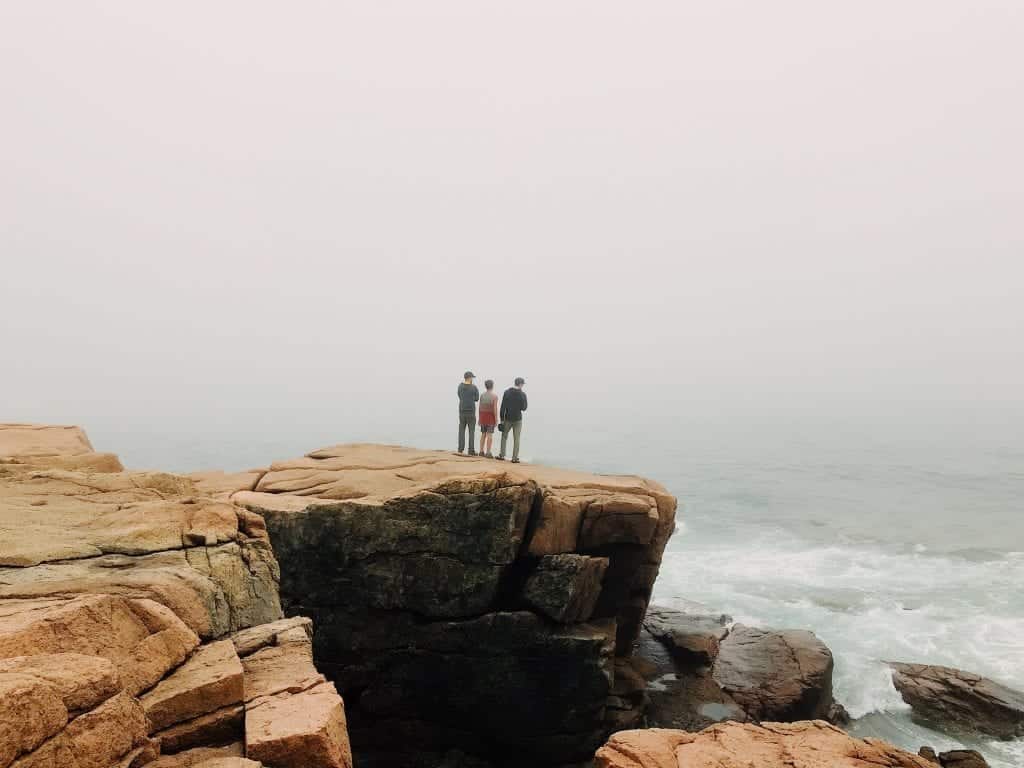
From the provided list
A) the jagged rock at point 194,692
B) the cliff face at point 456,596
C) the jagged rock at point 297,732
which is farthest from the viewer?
the cliff face at point 456,596

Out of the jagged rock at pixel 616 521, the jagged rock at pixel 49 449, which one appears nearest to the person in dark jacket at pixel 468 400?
the jagged rock at pixel 616 521

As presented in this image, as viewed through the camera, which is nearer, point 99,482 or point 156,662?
point 156,662

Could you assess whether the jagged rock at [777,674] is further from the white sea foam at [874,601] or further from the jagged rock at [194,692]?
the jagged rock at [194,692]

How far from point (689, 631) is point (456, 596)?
12.4m

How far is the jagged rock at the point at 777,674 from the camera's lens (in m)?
18.2

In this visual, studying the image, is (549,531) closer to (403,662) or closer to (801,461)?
(403,662)

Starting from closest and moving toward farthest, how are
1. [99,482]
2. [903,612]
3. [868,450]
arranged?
[99,482] < [903,612] < [868,450]

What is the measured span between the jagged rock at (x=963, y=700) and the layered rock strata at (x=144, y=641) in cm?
2221

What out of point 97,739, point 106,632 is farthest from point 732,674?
point 97,739

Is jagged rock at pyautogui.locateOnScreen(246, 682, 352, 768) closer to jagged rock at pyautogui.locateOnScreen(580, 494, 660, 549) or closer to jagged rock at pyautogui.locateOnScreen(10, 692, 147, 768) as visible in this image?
jagged rock at pyautogui.locateOnScreen(10, 692, 147, 768)

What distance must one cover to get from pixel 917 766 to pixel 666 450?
121 metres

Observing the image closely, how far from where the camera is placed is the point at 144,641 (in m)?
6.32

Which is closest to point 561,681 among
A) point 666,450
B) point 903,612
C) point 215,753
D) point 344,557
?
point 344,557

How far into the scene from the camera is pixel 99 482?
11.2m
